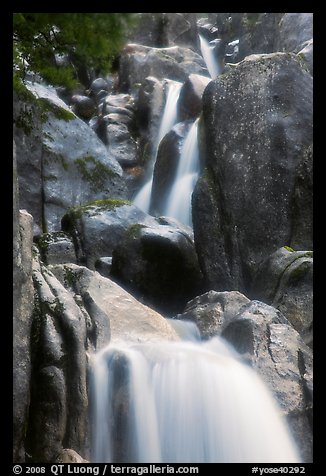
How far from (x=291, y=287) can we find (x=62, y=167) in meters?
8.06

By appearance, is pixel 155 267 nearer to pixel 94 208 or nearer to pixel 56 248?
pixel 56 248

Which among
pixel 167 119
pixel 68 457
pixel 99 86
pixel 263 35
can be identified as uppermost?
pixel 263 35

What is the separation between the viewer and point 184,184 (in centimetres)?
1470

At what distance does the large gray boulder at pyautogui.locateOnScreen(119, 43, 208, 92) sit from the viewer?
2323 cm

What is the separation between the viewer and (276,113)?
1172 centimetres

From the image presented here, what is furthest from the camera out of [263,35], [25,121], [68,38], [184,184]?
[263,35]

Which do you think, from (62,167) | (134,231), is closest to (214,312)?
(134,231)

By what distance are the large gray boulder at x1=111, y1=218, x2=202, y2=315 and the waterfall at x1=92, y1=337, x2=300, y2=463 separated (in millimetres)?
4179

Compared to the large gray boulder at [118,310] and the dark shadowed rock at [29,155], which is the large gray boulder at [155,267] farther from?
the dark shadowed rock at [29,155]

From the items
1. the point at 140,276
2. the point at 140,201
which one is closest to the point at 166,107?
the point at 140,201

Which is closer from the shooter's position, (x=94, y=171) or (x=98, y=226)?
(x=98, y=226)

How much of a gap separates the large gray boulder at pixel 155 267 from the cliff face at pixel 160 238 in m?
0.03

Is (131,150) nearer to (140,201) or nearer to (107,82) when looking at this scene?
(140,201)

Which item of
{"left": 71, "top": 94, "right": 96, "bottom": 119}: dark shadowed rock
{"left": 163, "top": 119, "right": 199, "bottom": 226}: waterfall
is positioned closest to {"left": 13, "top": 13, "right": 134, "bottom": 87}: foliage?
{"left": 163, "top": 119, "right": 199, "bottom": 226}: waterfall
